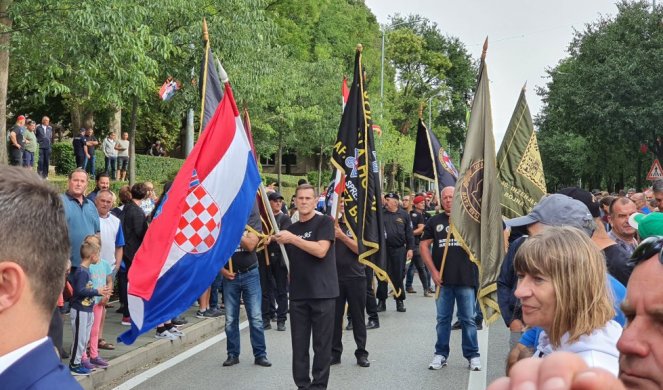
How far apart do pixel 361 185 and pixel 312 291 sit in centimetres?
197

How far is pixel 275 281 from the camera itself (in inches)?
516

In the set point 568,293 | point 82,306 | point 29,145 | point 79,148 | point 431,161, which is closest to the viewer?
point 568,293

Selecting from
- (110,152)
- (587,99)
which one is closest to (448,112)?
(587,99)

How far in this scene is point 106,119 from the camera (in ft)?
124

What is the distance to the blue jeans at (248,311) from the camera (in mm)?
9258

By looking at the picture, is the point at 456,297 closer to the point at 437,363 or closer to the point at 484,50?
the point at 437,363

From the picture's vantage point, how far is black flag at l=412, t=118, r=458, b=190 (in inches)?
587

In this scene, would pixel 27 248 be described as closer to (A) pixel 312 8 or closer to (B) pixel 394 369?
(B) pixel 394 369

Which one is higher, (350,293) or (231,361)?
(350,293)

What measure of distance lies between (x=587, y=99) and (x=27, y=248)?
39183mm

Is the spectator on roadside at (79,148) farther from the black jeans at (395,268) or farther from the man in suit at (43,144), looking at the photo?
the black jeans at (395,268)

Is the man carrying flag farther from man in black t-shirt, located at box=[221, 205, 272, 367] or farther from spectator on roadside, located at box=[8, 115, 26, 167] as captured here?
spectator on roadside, located at box=[8, 115, 26, 167]

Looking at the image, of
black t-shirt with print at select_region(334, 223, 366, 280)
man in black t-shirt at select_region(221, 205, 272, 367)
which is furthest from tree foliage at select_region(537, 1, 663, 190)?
man in black t-shirt at select_region(221, 205, 272, 367)

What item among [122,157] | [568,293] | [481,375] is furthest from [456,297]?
[122,157]
